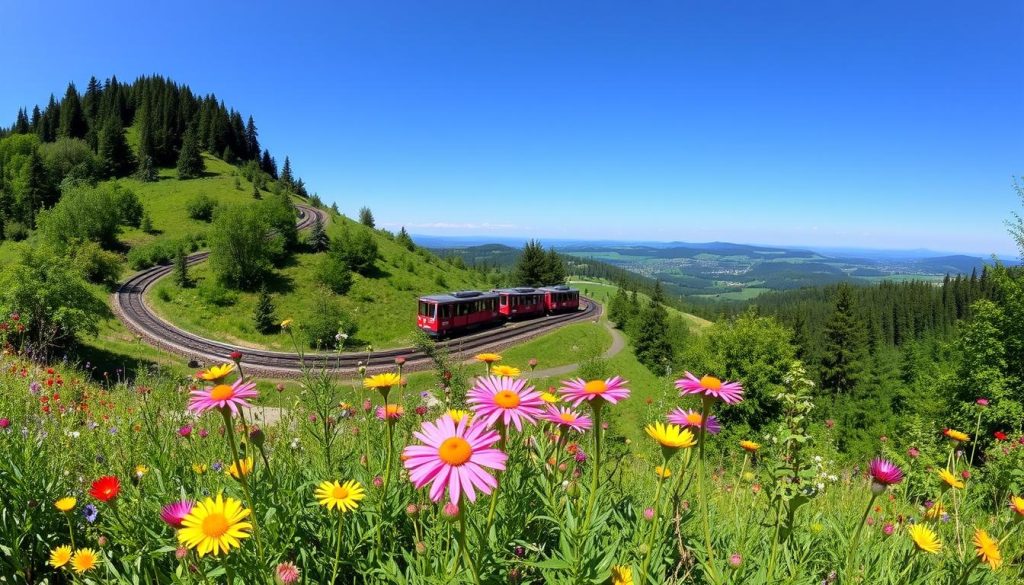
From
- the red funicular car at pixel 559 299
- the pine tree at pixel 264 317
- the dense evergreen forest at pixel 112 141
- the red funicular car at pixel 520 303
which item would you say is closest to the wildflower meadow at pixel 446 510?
the pine tree at pixel 264 317

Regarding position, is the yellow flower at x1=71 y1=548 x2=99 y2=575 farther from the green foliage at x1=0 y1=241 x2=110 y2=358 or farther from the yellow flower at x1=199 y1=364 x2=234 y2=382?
the green foliage at x1=0 y1=241 x2=110 y2=358

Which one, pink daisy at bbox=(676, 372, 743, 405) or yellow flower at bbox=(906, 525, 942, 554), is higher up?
pink daisy at bbox=(676, 372, 743, 405)

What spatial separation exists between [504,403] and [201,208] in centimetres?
5903

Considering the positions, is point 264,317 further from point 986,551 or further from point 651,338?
point 986,551

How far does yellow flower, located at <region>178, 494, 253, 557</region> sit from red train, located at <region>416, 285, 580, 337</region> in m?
26.6

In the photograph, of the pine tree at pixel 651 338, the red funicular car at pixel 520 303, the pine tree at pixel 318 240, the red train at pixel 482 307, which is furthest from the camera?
the pine tree at pixel 318 240

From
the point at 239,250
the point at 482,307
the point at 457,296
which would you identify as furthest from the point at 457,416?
the point at 239,250

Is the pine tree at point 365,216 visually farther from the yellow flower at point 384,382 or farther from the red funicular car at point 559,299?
the yellow flower at point 384,382

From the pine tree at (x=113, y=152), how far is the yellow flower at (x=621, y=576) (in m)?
Result: 86.2

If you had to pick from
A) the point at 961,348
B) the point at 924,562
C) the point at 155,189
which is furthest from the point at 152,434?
the point at 155,189

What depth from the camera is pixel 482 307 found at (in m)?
32.1

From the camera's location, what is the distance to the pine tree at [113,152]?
63.8 meters

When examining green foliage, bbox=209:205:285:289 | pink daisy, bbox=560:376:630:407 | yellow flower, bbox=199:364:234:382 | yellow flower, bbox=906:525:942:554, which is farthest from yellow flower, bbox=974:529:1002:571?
green foliage, bbox=209:205:285:289

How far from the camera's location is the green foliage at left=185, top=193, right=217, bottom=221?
159 feet
